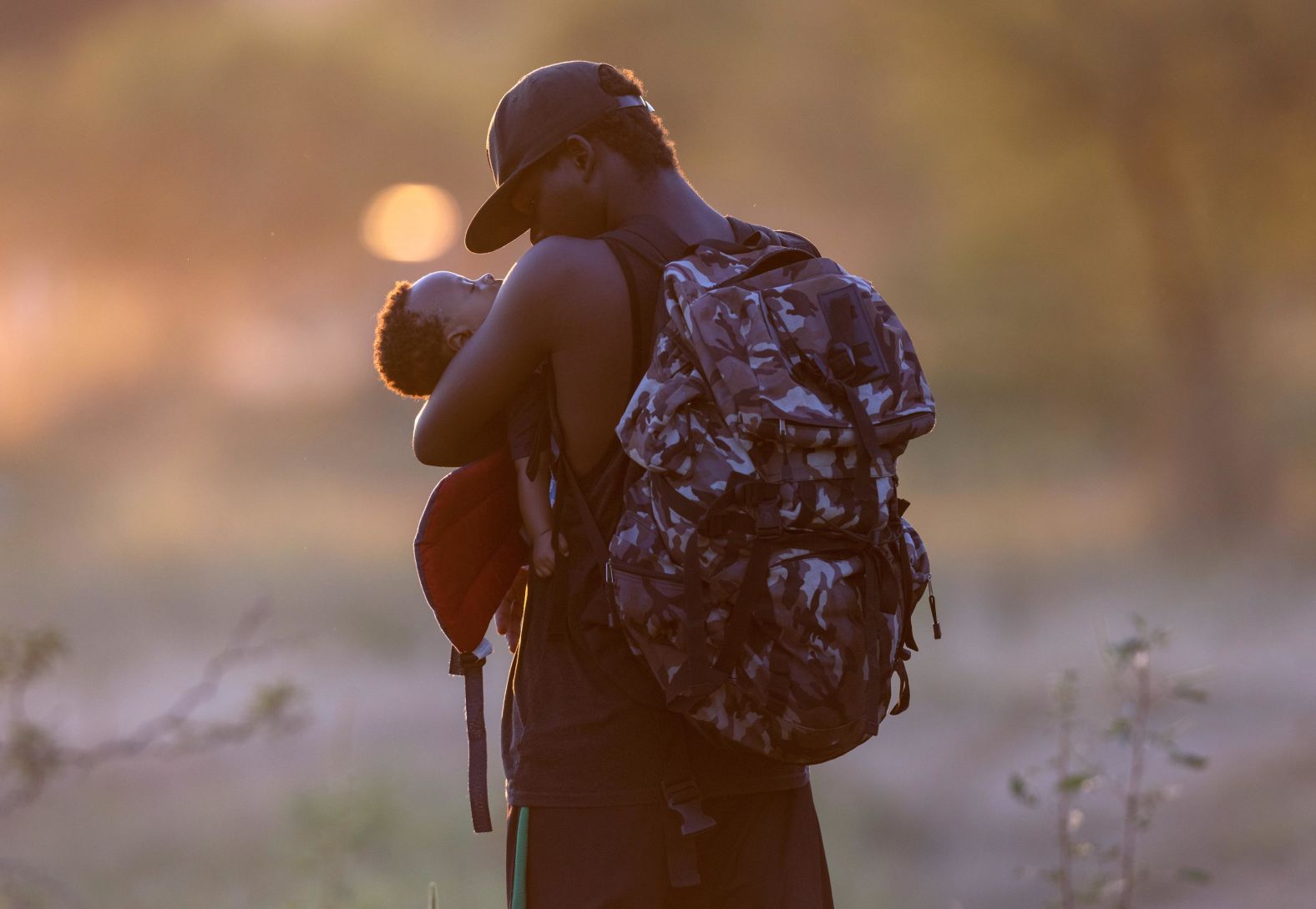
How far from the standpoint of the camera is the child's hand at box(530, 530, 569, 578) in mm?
1547

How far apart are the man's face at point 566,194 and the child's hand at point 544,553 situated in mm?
373

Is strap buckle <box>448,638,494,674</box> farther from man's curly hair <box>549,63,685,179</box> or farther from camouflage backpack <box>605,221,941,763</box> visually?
man's curly hair <box>549,63,685,179</box>

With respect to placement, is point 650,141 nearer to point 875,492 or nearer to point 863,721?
point 875,492

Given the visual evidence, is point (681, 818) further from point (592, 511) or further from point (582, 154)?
point (582, 154)

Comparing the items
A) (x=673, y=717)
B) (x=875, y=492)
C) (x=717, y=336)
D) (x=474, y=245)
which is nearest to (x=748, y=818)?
(x=673, y=717)

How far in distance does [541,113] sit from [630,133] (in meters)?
0.11

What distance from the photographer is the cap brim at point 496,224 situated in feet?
5.28

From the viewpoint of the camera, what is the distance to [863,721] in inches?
57.7

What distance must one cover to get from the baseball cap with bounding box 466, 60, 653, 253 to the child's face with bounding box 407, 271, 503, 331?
0.48 ft

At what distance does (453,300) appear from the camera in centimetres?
172

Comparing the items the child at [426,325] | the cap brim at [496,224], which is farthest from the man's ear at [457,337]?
the cap brim at [496,224]

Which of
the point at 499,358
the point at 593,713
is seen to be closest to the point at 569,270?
the point at 499,358

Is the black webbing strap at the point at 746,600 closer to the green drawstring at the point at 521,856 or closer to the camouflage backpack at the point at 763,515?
the camouflage backpack at the point at 763,515

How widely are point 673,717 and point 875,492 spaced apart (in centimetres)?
37
